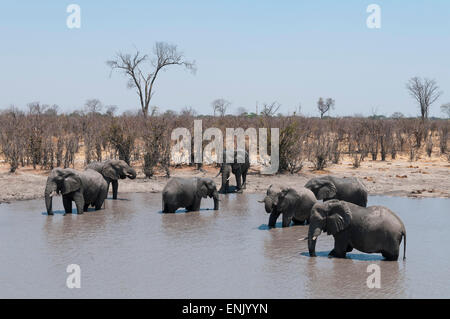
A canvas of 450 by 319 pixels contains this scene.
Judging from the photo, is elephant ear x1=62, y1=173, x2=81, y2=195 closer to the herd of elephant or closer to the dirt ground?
the herd of elephant

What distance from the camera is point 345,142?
35375 millimetres

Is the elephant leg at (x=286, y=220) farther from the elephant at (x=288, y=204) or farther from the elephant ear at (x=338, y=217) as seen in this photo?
the elephant ear at (x=338, y=217)

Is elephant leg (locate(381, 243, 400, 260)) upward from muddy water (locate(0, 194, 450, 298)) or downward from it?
upward

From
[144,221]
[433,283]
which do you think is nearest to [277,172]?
[144,221]

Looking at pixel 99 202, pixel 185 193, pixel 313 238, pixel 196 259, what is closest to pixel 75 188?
pixel 99 202

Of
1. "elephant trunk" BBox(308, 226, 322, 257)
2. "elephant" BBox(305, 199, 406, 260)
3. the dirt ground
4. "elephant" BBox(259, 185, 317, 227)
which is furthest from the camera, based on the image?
the dirt ground

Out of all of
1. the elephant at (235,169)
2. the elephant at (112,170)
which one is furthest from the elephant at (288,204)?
the elephant at (235,169)

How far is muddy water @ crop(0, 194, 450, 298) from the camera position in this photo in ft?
25.9

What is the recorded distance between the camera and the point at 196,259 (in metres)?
9.65

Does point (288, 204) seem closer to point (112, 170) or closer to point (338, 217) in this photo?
point (338, 217)

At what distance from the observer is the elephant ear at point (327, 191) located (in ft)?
46.2

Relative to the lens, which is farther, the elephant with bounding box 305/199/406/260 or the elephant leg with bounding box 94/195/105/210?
the elephant leg with bounding box 94/195/105/210

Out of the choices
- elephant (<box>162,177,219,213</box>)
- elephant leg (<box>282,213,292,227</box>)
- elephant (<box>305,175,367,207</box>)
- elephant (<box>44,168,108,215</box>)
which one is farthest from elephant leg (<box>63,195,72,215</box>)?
elephant (<box>305,175,367,207</box>)

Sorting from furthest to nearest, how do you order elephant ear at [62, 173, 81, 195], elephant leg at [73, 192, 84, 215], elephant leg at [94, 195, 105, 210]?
1. elephant leg at [94, 195, 105, 210]
2. elephant leg at [73, 192, 84, 215]
3. elephant ear at [62, 173, 81, 195]
